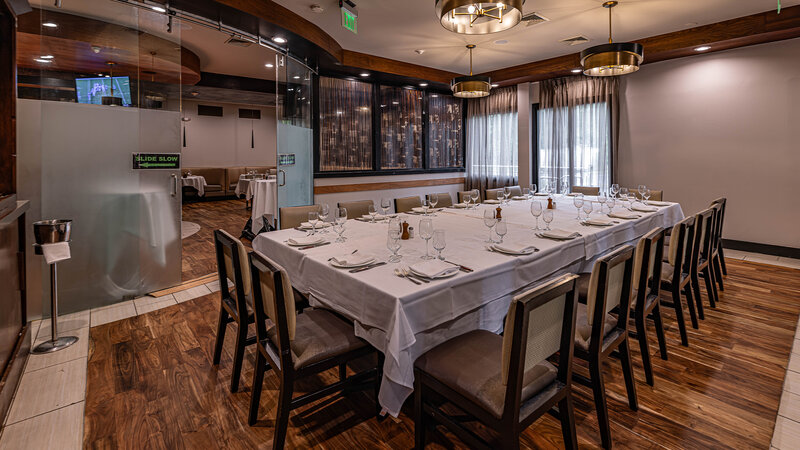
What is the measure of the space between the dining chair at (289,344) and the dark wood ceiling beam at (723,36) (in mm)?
5307

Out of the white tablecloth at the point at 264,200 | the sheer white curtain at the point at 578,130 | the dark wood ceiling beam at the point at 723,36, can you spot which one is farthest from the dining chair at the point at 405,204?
the dark wood ceiling beam at the point at 723,36

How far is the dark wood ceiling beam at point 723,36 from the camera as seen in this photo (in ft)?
13.8

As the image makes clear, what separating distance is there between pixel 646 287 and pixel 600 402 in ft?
2.22

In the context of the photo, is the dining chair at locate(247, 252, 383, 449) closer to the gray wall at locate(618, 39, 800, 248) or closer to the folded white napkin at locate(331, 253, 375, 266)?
the folded white napkin at locate(331, 253, 375, 266)

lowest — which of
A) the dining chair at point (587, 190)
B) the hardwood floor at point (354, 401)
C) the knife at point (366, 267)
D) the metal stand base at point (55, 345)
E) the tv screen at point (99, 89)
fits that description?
the hardwood floor at point (354, 401)

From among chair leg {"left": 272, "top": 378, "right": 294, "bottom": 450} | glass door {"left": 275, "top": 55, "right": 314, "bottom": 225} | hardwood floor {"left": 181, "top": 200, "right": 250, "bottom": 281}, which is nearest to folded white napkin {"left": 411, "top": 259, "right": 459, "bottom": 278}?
chair leg {"left": 272, "top": 378, "right": 294, "bottom": 450}

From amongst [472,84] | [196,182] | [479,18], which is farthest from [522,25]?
[196,182]

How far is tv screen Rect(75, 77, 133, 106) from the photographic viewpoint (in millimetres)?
3193

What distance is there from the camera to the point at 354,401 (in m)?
2.10

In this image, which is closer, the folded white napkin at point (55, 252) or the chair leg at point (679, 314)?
the folded white napkin at point (55, 252)

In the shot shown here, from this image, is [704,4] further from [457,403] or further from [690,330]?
[457,403]

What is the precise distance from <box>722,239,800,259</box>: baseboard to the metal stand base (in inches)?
278

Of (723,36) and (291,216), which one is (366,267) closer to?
(291,216)

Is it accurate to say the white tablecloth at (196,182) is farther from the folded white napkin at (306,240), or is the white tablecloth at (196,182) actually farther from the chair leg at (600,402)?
the chair leg at (600,402)
